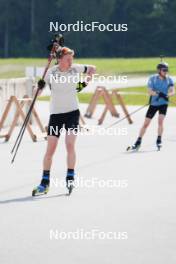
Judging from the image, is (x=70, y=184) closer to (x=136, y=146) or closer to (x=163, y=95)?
(x=136, y=146)

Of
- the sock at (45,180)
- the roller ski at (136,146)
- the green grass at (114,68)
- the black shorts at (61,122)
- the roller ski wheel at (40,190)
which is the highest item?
the black shorts at (61,122)

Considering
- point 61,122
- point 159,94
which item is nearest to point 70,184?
point 61,122

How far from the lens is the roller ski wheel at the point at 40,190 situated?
10352mm

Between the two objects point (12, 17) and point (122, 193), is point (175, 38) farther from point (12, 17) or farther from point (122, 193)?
point (122, 193)

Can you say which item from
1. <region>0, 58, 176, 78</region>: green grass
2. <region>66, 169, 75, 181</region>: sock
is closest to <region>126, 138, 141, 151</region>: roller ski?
<region>66, 169, 75, 181</region>: sock

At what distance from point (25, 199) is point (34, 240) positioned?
89.3 inches

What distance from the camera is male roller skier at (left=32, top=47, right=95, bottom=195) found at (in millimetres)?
10344

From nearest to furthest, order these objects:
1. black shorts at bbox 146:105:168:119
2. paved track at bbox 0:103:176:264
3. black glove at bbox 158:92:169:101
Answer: paved track at bbox 0:103:176:264, black glove at bbox 158:92:169:101, black shorts at bbox 146:105:168:119

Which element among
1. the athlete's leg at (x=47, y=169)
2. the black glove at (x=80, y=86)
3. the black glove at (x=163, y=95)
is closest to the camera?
the athlete's leg at (x=47, y=169)

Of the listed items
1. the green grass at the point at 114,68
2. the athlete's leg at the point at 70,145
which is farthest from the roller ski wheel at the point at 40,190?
the green grass at the point at 114,68

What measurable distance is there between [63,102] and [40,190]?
110 cm

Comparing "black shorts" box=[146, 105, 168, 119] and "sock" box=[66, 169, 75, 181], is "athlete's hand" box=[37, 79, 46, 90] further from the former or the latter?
"black shorts" box=[146, 105, 168, 119]

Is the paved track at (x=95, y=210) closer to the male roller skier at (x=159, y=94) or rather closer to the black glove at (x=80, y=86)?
the male roller skier at (x=159, y=94)

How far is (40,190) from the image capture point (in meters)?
10.4
